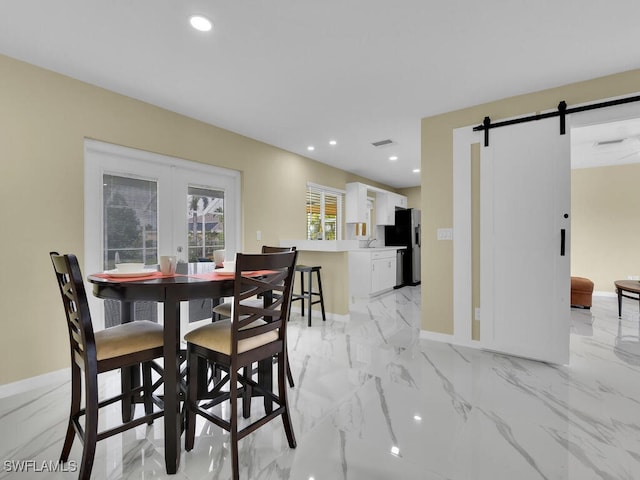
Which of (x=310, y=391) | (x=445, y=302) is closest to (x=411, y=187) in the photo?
(x=445, y=302)

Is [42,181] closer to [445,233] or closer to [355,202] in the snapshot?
[445,233]

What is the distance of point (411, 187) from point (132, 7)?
23.1ft

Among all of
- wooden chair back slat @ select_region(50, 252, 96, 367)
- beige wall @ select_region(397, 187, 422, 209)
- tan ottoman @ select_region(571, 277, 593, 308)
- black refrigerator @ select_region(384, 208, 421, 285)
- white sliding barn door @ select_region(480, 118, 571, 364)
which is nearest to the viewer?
wooden chair back slat @ select_region(50, 252, 96, 367)

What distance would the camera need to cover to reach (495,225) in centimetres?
295

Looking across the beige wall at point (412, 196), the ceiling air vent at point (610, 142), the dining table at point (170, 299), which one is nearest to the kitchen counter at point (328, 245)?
the dining table at point (170, 299)

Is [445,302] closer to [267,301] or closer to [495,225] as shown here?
[495,225]

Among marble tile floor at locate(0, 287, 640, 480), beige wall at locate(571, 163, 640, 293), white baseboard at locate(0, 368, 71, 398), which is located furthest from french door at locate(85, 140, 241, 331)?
beige wall at locate(571, 163, 640, 293)

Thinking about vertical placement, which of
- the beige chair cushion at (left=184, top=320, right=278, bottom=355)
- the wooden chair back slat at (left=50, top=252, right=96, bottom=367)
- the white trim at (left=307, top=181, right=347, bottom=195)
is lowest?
the beige chair cushion at (left=184, top=320, right=278, bottom=355)

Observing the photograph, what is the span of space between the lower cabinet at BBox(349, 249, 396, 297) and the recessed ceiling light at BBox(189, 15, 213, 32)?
4386 millimetres

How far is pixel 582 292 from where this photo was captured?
448 centimetres

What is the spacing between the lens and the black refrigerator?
23.5ft

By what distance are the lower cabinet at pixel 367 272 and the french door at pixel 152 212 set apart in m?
2.62

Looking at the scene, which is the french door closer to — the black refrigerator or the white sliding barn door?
the white sliding barn door

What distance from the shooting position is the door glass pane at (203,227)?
3.50 m
